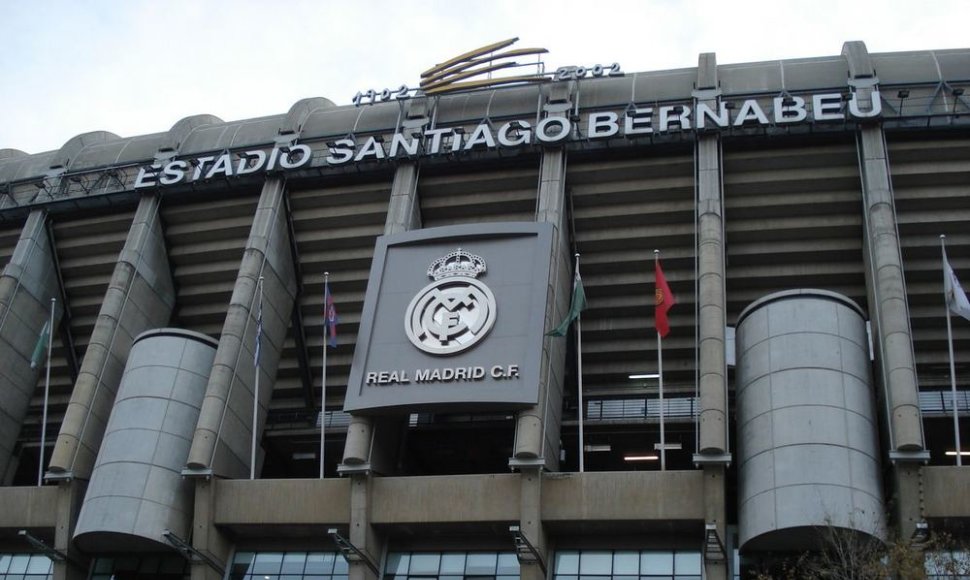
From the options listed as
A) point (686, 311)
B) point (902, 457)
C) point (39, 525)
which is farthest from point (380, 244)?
point (902, 457)

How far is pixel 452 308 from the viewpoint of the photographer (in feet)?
146

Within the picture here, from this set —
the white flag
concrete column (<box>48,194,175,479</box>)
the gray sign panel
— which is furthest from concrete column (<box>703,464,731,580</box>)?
concrete column (<box>48,194,175,479</box>)

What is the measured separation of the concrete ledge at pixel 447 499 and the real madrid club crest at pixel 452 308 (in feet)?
16.8

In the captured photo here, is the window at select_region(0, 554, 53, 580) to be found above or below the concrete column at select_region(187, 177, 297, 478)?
below

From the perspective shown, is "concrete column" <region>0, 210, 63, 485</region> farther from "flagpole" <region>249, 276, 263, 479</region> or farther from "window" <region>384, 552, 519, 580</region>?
"window" <region>384, 552, 519, 580</region>

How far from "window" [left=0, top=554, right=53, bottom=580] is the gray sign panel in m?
15.2

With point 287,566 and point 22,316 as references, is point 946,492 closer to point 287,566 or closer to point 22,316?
point 287,566

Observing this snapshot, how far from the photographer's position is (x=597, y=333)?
50.5 metres

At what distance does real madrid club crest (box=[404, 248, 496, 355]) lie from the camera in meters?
43.6

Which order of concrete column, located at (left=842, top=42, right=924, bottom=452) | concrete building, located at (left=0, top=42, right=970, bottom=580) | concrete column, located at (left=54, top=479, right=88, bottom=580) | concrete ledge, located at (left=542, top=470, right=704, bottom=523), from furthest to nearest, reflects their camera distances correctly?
concrete column, located at (left=54, top=479, right=88, bottom=580) < concrete building, located at (left=0, top=42, right=970, bottom=580) < concrete ledge, located at (left=542, top=470, right=704, bottom=523) < concrete column, located at (left=842, top=42, right=924, bottom=452)

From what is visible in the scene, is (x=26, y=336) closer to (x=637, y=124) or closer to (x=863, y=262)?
(x=637, y=124)

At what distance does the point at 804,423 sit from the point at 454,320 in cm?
1383

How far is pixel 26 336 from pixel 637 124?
3002 cm

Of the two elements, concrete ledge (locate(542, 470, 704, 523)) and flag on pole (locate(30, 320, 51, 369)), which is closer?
concrete ledge (locate(542, 470, 704, 523))
